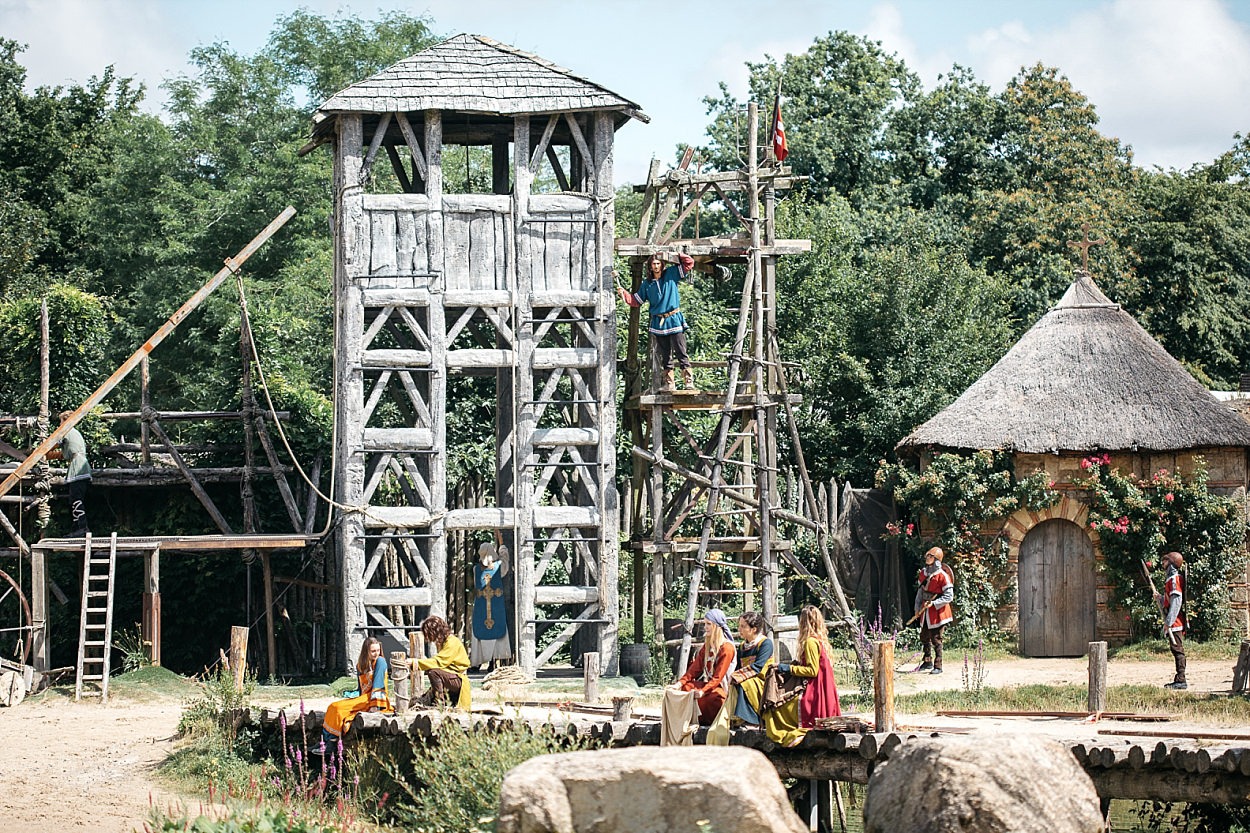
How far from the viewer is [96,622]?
2438 centimetres

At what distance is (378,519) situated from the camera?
21.9m

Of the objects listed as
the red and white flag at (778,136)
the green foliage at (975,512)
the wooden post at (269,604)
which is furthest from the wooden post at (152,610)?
the green foliage at (975,512)

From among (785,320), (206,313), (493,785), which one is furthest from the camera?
(206,313)

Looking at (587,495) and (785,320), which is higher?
(785,320)

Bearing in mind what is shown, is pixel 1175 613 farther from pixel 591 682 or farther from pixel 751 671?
pixel 751 671

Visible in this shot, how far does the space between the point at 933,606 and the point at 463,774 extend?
920cm

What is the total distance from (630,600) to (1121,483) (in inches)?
309

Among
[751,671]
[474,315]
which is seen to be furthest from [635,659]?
[751,671]

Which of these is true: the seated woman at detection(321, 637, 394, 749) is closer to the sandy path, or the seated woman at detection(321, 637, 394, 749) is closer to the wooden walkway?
the wooden walkway

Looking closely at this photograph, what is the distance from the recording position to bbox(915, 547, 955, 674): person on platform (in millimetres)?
21297

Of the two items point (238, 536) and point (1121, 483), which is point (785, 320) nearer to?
point (1121, 483)

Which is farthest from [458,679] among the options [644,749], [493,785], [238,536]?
[238,536]

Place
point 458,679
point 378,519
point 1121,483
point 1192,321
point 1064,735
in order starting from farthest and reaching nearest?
point 1192,321 → point 1121,483 → point 378,519 → point 458,679 → point 1064,735

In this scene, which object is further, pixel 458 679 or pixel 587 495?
pixel 587 495
